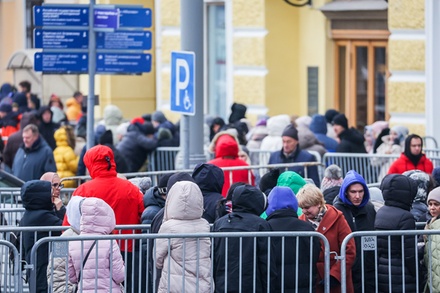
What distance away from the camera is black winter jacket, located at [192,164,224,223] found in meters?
10.7

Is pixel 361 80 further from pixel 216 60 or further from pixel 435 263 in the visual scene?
pixel 435 263

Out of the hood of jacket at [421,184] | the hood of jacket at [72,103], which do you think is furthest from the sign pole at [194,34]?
the hood of jacket at [72,103]

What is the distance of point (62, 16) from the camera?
14680 mm

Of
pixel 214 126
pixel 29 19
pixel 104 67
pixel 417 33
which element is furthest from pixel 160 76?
pixel 29 19

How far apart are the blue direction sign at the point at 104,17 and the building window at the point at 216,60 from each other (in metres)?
7.23

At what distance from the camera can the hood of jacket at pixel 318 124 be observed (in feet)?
57.4

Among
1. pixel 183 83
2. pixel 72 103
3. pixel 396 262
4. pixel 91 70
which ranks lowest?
pixel 396 262

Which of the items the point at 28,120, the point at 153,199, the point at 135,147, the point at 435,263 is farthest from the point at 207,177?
the point at 28,120

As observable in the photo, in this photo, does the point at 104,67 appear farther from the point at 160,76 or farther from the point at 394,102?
the point at 160,76

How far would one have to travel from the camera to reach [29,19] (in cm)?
3259

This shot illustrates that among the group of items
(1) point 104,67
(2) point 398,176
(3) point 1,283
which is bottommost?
(3) point 1,283

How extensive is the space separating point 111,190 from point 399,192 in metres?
2.32

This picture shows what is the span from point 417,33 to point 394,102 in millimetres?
992

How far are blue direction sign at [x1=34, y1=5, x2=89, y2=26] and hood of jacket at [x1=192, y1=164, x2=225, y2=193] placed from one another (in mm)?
4401
